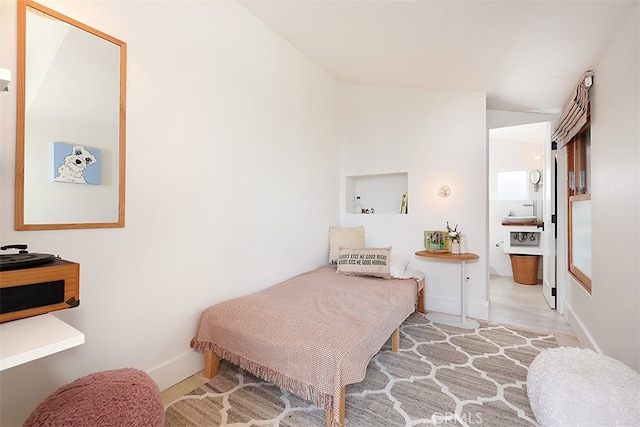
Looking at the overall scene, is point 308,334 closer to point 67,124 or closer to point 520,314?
point 67,124

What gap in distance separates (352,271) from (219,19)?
2.49 metres

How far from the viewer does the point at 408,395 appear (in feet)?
6.04

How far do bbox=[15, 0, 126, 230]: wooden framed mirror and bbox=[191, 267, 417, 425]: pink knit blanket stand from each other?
932 mm

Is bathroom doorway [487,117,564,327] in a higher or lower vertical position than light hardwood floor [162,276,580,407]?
higher

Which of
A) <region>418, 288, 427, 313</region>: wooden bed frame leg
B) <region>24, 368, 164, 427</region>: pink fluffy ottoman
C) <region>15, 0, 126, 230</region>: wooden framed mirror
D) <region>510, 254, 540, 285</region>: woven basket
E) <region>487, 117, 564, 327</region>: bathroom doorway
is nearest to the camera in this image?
<region>24, 368, 164, 427</region>: pink fluffy ottoman

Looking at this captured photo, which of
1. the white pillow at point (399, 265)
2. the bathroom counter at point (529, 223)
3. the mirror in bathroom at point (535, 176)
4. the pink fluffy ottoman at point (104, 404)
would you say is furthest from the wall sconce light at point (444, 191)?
the pink fluffy ottoman at point (104, 404)

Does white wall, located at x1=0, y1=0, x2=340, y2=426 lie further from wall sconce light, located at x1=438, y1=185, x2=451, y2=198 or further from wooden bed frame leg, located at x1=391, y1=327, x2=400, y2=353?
wall sconce light, located at x1=438, y1=185, x2=451, y2=198

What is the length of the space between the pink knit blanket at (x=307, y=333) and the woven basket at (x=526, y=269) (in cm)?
336

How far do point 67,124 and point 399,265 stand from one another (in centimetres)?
284

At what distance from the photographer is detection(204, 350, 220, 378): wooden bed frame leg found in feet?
6.57

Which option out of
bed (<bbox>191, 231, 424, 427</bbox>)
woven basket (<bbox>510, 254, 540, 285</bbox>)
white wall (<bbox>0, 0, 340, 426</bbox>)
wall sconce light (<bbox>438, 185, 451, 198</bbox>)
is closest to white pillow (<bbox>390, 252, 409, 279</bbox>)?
bed (<bbox>191, 231, 424, 427</bbox>)

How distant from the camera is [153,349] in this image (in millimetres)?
1846

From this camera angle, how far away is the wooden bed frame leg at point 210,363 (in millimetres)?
2002

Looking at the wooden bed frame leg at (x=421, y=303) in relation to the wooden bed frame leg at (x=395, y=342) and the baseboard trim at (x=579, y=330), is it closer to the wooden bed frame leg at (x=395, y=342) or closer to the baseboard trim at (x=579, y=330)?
the wooden bed frame leg at (x=395, y=342)
